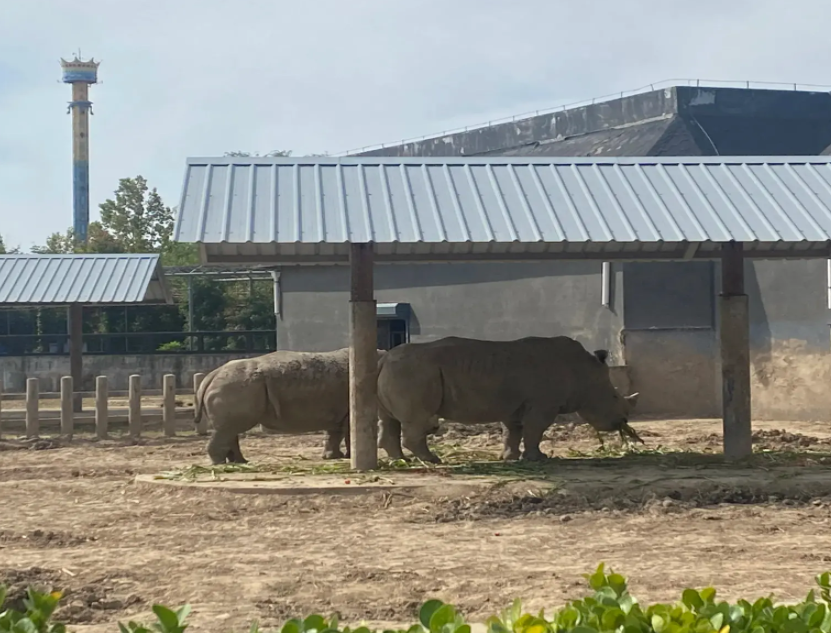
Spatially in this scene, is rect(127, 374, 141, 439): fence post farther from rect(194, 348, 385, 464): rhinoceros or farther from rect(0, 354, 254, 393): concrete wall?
rect(0, 354, 254, 393): concrete wall

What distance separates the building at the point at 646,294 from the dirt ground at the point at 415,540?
6642mm

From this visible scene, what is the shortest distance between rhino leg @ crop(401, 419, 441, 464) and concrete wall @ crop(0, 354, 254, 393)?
698 inches

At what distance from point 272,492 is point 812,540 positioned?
515cm

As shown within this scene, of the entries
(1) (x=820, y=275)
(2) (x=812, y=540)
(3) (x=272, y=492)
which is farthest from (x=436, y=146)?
(2) (x=812, y=540)

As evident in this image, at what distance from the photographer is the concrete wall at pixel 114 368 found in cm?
3134

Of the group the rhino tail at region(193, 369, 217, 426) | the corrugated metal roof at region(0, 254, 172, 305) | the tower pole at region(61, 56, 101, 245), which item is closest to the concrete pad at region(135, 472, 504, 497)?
the rhino tail at region(193, 369, 217, 426)

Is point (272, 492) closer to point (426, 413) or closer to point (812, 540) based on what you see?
point (426, 413)

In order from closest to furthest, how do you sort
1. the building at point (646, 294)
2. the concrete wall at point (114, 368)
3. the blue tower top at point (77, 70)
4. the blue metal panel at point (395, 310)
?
the building at point (646, 294), the blue metal panel at point (395, 310), the concrete wall at point (114, 368), the blue tower top at point (77, 70)

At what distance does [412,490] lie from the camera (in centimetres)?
1183

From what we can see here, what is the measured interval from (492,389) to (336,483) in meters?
2.65

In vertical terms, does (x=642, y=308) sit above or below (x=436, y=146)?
below

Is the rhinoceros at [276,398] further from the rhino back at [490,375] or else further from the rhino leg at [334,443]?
the rhino back at [490,375]

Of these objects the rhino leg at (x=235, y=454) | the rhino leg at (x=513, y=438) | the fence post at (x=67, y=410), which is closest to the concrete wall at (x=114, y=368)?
the fence post at (x=67, y=410)

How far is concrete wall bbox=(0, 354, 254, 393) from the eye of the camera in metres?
31.3
